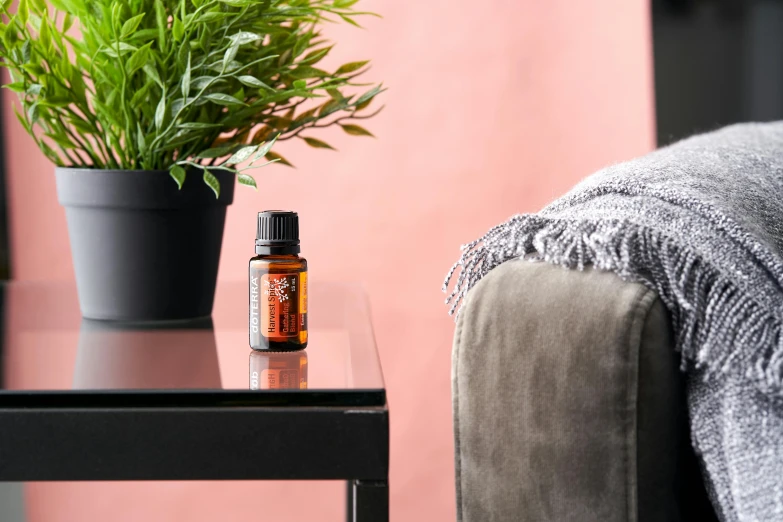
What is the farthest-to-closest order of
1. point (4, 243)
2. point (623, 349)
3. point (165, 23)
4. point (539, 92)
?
point (539, 92), point (4, 243), point (165, 23), point (623, 349)

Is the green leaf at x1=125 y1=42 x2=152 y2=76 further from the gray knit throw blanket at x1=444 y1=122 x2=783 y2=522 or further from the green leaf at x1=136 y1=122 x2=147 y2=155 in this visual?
the gray knit throw blanket at x1=444 y1=122 x2=783 y2=522

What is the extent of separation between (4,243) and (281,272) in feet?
3.33

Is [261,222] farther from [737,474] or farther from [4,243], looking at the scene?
[4,243]

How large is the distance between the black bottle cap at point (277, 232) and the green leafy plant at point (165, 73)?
4 centimetres

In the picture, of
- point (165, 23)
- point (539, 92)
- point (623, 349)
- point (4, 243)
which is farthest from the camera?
point (539, 92)

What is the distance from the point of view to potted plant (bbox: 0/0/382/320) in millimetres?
639

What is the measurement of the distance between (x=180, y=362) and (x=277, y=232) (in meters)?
0.11

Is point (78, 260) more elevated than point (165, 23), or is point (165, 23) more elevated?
point (165, 23)

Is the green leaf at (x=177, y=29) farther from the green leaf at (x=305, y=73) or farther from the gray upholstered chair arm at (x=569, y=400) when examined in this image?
the gray upholstered chair arm at (x=569, y=400)

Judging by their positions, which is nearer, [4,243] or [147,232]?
[147,232]

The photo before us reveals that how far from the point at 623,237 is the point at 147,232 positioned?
0.39 m

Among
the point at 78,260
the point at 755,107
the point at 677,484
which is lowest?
the point at 677,484

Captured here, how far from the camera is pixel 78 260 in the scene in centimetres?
74

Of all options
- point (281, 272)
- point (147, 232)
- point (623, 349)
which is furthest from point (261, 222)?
point (623, 349)
